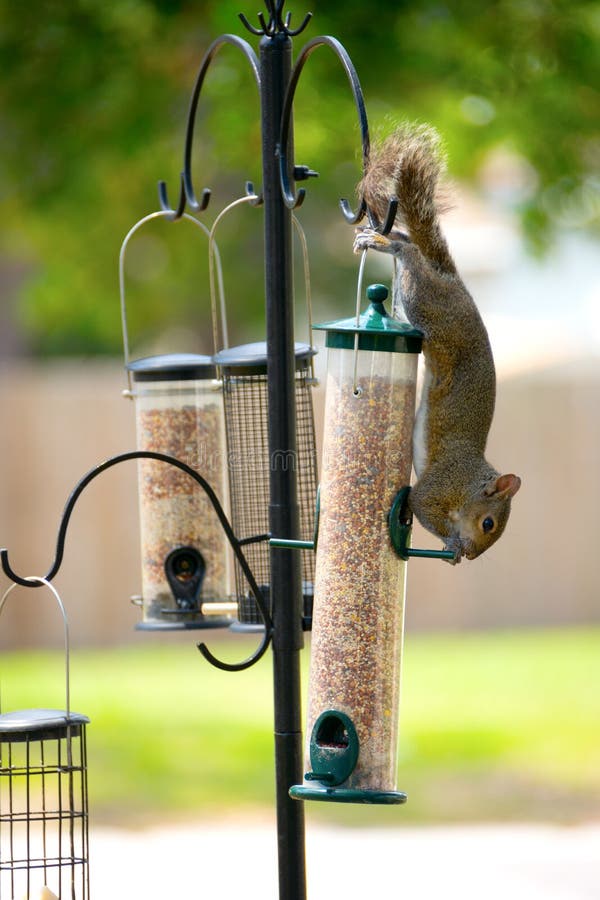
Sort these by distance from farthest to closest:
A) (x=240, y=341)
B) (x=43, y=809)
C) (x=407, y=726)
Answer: (x=240, y=341)
(x=407, y=726)
(x=43, y=809)

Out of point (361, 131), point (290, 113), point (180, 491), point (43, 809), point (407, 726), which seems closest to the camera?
point (361, 131)

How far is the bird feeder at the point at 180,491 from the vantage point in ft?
11.8

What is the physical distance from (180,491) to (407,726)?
170 inches

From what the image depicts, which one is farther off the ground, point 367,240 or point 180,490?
point 367,240

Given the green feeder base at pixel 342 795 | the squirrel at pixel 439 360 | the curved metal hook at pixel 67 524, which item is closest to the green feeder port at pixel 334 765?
the green feeder base at pixel 342 795

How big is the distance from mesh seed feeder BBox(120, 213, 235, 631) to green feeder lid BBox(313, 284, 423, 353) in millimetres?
867

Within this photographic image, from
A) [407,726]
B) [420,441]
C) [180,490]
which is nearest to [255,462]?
[180,490]

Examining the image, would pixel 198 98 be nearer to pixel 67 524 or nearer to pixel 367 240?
pixel 367 240

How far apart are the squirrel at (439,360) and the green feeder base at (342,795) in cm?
48

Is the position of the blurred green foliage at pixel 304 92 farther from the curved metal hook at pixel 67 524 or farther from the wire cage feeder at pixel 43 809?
the curved metal hook at pixel 67 524

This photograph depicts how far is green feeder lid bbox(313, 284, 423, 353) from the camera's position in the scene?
2.71 meters

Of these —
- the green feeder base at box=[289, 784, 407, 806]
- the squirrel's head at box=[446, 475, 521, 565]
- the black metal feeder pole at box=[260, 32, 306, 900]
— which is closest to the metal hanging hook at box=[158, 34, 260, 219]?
the black metal feeder pole at box=[260, 32, 306, 900]

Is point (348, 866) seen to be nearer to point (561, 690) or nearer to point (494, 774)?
point (494, 774)

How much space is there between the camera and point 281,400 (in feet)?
9.11
